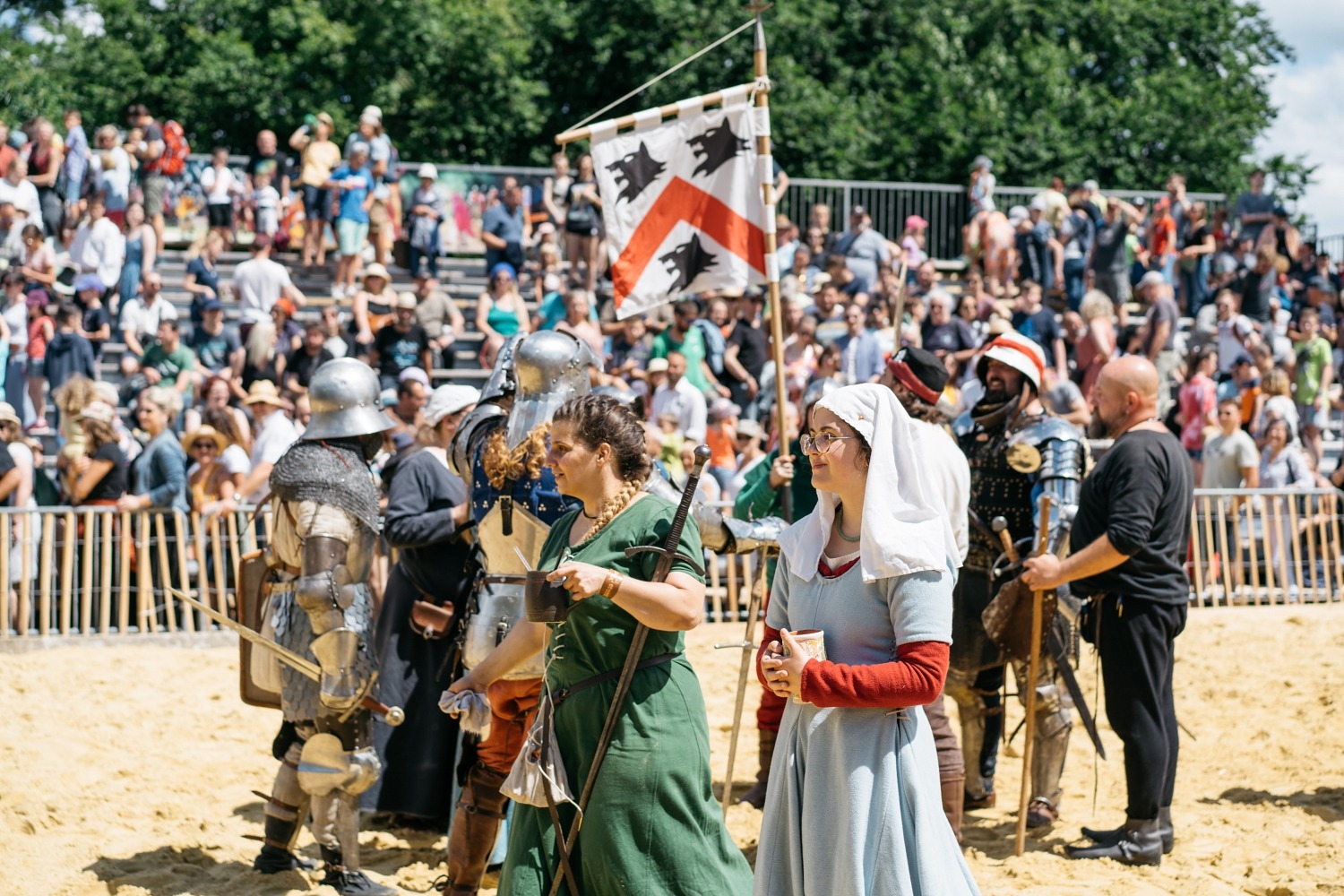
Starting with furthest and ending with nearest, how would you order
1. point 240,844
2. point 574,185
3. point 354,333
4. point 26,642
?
1. point 574,185
2. point 354,333
3. point 26,642
4. point 240,844

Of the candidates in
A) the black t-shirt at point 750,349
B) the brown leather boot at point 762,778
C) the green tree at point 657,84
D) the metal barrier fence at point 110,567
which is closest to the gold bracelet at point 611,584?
the brown leather boot at point 762,778

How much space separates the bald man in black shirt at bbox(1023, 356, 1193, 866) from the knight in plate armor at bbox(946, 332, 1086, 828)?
0.22 m

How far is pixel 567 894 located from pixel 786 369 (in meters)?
9.61

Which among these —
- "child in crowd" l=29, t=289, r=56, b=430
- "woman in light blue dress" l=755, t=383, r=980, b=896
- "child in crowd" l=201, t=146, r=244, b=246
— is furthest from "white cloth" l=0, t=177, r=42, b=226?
"woman in light blue dress" l=755, t=383, r=980, b=896

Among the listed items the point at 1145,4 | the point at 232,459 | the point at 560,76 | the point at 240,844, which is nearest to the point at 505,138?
the point at 560,76

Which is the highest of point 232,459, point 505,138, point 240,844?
point 505,138

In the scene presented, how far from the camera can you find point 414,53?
30.4 meters

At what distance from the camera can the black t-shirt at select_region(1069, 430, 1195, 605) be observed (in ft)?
19.2

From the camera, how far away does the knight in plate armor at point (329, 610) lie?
17.8ft

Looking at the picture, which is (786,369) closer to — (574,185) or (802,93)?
(574,185)

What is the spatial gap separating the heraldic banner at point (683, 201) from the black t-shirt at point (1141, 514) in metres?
1.65

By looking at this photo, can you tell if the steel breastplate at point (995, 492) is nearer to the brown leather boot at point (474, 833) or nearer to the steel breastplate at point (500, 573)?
the steel breastplate at point (500, 573)

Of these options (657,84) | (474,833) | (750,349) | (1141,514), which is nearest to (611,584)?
(474,833)

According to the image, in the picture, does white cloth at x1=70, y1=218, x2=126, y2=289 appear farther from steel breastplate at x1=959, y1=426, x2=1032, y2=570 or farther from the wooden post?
the wooden post
